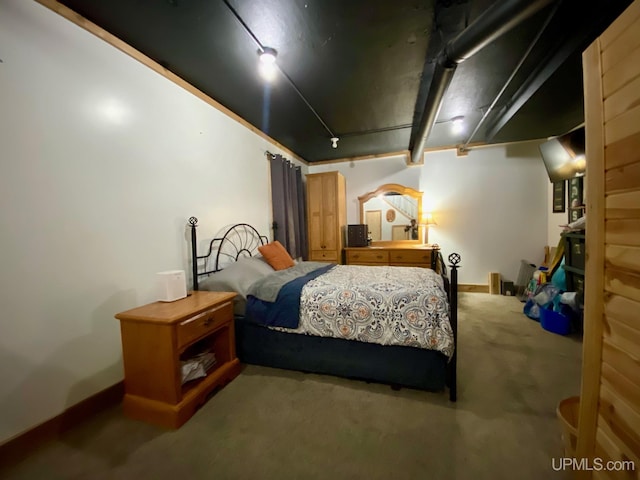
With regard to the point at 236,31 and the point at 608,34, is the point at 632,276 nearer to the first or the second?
the point at 608,34

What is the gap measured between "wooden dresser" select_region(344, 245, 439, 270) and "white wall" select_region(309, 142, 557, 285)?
654 millimetres

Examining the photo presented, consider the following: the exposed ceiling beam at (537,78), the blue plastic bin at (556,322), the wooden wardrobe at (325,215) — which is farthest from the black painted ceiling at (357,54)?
the blue plastic bin at (556,322)

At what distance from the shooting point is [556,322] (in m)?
2.52

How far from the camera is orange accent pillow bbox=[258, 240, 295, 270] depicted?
2.71m

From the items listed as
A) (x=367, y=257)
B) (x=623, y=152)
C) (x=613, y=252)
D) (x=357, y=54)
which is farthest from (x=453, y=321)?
(x=367, y=257)

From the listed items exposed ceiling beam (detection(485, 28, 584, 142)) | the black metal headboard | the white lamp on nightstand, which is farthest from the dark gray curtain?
exposed ceiling beam (detection(485, 28, 584, 142))

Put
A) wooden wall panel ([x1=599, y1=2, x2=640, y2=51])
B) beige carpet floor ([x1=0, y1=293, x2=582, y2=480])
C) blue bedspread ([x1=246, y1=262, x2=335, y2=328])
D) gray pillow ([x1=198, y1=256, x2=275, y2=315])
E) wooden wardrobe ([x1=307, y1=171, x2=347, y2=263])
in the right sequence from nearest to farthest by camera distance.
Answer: wooden wall panel ([x1=599, y1=2, x2=640, y2=51]), beige carpet floor ([x1=0, y1=293, x2=582, y2=480]), blue bedspread ([x1=246, y1=262, x2=335, y2=328]), gray pillow ([x1=198, y1=256, x2=275, y2=315]), wooden wardrobe ([x1=307, y1=171, x2=347, y2=263])

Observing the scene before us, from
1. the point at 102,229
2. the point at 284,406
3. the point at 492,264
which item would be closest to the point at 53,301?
the point at 102,229

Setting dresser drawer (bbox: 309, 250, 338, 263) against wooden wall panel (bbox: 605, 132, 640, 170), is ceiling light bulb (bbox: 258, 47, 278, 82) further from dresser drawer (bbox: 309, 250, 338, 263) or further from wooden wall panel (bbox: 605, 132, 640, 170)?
dresser drawer (bbox: 309, 250, 338, 263)

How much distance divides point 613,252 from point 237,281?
7.24ft

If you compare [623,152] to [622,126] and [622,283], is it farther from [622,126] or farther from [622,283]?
[622,283]

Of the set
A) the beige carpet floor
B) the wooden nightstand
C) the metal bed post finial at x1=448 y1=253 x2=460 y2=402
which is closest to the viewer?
the beige carpet floor

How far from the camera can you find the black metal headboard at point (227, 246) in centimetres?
215

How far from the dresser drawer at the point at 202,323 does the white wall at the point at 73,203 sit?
60 cm
